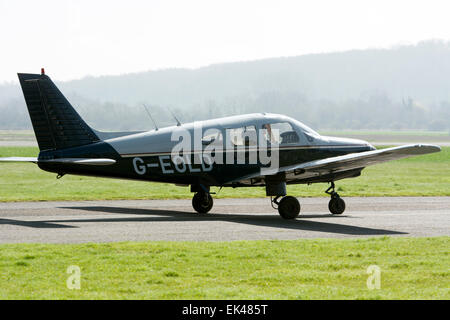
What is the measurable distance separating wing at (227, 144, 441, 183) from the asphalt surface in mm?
1140

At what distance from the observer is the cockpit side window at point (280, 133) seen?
18188mm

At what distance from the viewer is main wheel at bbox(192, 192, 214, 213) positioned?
19344 millimetres

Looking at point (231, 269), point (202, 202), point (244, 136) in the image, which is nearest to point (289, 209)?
point (244, 136)

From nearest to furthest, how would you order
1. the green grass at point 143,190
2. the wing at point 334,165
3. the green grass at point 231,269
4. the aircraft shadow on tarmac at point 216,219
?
the green grass at point 231,269, the aircraft shadow on tarmac at point 216,219, the wing at point 334,165, the green grass at point 143,190

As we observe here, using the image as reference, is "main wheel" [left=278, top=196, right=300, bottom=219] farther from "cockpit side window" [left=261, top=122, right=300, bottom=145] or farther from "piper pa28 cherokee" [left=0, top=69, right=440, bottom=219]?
"cockpit side window" [left=261, top=122, right=300, bottom=145]

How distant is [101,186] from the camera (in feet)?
98.5

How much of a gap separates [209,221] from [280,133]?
3.27 m

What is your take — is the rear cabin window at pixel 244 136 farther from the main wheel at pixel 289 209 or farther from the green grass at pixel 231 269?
the green grass at pixel 231 269

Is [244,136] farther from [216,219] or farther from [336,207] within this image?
[336,207]

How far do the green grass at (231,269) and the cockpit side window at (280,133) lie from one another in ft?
18.3

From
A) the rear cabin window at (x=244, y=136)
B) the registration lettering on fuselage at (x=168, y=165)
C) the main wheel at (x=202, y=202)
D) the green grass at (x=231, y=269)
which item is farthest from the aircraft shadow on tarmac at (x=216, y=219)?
the green grass at (x=231, y=269)

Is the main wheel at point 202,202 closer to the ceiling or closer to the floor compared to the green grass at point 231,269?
closer to the ceiling
